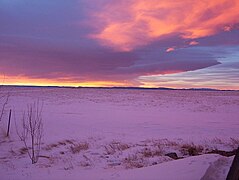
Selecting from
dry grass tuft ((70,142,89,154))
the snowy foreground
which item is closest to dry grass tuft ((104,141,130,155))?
the snowy foreground

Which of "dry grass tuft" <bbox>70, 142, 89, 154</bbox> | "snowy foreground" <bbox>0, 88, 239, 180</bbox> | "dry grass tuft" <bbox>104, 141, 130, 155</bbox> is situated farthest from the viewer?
Answer: "dry grass tuft" <bbox>70, 142, 89, 154</bbox>

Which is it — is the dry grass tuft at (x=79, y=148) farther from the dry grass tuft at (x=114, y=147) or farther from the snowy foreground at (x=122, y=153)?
the dry grass tuft at (x=114, y=147)

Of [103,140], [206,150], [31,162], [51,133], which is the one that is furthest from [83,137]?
[206,150]

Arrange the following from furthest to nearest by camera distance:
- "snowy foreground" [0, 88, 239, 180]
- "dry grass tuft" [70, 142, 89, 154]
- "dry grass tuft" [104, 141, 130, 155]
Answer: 1. "dry grass tuft" [70, 142, 89, 154]
2. "dry grass tuft" [104, 141, 130, 155]
3. "snowy foreground" [0, 88, 239, 180]

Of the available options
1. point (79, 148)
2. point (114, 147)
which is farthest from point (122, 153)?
point (79, 148)

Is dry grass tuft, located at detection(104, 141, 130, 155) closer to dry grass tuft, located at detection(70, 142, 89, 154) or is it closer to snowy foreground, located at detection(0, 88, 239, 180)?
snowy foreground, located at detection(0, 88, 239, 180)

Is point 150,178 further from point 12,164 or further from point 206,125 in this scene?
point 206,125

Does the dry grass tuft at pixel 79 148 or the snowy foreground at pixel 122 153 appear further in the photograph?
the dry grass tuft at pixel 79 148

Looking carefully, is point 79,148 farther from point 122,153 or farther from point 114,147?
point 122,153

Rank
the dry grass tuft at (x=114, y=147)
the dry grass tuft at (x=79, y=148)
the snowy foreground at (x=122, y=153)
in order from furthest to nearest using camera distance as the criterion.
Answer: the dry grass tuft at (x=79, y=148)
the dry grass tuft at (x=114, y=147)
the snowy foreground at (x=122, y=153)

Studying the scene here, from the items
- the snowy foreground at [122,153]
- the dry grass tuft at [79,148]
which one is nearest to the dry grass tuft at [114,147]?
the snowy foreground at [122,153]

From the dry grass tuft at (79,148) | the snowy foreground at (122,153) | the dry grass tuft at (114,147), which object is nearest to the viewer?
the snowy foreground at (122,153)

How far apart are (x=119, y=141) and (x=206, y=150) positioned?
Result: 15.9ft

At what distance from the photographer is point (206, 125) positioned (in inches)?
843
